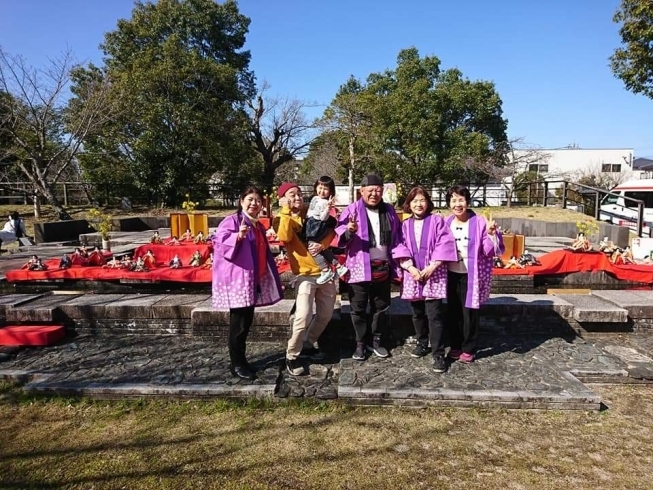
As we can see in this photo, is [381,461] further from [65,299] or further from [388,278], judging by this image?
[65,299]

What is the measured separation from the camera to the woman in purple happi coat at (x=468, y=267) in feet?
12.0

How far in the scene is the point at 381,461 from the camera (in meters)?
2.51

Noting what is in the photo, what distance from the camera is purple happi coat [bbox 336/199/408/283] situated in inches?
144

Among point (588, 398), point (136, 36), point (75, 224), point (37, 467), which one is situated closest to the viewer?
point (37, 467)

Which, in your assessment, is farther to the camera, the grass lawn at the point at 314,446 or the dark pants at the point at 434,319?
the dark pants at the point at 434,319

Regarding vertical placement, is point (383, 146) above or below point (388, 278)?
above

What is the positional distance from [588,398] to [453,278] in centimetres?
133

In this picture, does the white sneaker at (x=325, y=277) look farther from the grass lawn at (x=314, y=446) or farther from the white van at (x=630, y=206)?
the white van at (x=630, y=206)

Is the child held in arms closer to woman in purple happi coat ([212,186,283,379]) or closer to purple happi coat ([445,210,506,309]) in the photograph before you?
woman in purple happi coat ([212,186,283,379])

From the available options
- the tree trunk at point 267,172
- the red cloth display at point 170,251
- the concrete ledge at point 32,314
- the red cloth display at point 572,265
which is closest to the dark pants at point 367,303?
the concrete ledge at point 32,314

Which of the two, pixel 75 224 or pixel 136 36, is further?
pixel 136 36

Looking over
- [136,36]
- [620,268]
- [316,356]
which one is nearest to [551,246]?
[620,268]

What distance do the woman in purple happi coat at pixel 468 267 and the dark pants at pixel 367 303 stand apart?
0.60 meters

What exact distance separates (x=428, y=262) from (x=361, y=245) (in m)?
0.61
